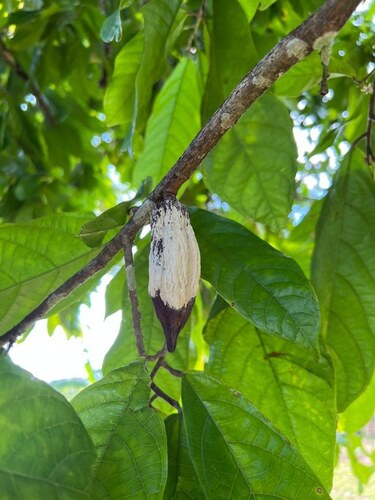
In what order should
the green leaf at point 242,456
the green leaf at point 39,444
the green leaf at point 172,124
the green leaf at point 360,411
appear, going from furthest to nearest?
the green leaf at point 172,124
the green leaf at point 360,411
the green leaf at point 242,456
the green leaf at point 39,444

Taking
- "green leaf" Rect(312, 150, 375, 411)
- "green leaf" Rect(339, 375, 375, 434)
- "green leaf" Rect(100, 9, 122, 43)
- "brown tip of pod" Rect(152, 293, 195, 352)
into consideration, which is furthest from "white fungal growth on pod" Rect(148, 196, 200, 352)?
"green leaf" Rect(339, 375, 375, 434)

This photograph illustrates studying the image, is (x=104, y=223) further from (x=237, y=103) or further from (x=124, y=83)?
(x=124, y=83)

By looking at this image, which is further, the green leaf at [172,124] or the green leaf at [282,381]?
the green leaf at [172,124]

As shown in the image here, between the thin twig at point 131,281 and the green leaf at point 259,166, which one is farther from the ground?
the green leaf at point 259,166

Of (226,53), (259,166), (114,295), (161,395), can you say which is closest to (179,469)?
(161,395)

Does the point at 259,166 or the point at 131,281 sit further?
the point at 259,166

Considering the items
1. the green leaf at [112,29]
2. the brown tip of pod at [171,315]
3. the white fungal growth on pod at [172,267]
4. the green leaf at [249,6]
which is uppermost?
the green leaf at [249,6]

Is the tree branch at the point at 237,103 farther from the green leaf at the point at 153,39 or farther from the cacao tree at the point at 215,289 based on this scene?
the green leaf at the point at 153,39

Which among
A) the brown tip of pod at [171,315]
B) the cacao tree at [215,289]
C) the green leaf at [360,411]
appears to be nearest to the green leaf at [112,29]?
the cacao tree at [215,289]

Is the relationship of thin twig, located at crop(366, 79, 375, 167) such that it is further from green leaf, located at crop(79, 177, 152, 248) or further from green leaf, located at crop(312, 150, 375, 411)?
green leaf, located at crop(79, 177, 152, 248)
